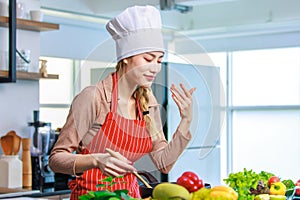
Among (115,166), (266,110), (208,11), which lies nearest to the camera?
(115,166)

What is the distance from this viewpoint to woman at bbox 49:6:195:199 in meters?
2.43

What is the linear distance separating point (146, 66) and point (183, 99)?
0.21 meters

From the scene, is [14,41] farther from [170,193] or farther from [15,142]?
[170,193]

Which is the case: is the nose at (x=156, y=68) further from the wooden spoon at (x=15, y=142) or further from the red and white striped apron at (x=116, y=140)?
the wooden spoon at (x=15, y=142)

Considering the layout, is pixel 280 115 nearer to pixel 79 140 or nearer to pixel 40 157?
pixel 40 157

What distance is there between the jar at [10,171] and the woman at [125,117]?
1.81 metres

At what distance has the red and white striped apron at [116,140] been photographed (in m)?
2.65

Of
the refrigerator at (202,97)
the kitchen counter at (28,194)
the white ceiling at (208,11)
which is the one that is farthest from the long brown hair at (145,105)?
the white ceiling at (208,11)

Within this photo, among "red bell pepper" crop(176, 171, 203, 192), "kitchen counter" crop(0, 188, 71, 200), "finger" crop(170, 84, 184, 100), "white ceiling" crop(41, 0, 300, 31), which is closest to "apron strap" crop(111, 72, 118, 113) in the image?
"finger" crop(170, 84, 184, 100)

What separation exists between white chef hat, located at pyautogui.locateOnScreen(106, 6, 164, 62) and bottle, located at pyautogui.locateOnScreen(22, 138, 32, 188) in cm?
236

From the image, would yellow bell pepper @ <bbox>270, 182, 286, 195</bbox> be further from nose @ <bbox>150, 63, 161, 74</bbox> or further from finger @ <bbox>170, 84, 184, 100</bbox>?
nose @ <bbox>150, 63, 161, 74</bbox>

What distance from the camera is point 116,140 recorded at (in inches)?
108

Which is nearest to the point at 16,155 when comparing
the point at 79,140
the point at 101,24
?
the point at 79,140

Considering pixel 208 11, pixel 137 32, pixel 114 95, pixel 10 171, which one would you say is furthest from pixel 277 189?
pixel 208 11
